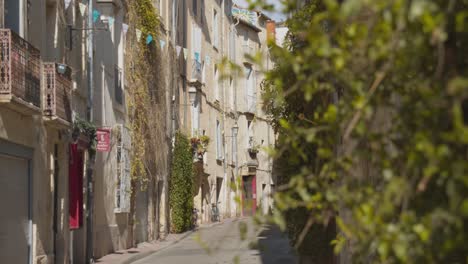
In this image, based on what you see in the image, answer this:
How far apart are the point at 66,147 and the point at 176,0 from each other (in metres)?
16.8

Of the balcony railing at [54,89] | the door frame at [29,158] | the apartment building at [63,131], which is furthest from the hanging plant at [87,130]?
the door frame at [29,158]

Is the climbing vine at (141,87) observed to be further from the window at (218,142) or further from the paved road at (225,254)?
the window at (218,142)

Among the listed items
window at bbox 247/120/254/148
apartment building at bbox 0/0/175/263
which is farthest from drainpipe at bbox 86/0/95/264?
window at bbox 247/120/254/148

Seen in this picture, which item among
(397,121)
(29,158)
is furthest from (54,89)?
(397,121)

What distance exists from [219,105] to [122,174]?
791 inches

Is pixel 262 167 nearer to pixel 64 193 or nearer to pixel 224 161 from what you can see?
pixel 224 161

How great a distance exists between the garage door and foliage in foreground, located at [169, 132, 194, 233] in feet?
52.8

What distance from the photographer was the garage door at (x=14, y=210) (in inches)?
553

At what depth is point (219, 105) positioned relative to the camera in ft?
141

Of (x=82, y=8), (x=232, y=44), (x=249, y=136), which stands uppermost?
(x=232, y=44)

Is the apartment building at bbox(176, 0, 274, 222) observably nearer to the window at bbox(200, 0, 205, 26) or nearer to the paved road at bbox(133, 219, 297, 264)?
the window at bbox(200, 0, 205, 26)

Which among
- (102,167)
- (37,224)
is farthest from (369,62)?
(102,167)

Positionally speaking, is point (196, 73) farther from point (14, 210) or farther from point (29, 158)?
point (14, 210)

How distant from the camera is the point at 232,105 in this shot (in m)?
46.7
